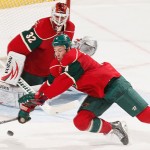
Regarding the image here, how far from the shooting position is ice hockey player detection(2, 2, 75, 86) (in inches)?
143

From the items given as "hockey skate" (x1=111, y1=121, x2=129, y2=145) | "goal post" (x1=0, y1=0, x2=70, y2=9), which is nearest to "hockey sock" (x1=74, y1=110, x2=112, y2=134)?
"hockey skate" (x1=111, y1=121, x2=129, y2=145)

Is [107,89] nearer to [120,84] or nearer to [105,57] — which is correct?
[120,84]

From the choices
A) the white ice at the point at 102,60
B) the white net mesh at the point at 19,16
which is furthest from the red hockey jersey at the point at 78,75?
the white net mesh at the point at 19,16

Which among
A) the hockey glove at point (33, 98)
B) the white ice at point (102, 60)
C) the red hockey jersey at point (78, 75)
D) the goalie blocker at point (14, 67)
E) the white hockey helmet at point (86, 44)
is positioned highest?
the red hockey jersey at point (78, 75)

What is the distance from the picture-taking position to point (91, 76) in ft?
10.1

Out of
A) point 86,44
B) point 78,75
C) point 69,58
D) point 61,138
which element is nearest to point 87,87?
point 78,75

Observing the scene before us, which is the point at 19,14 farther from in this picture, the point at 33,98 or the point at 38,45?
the point at 33,98

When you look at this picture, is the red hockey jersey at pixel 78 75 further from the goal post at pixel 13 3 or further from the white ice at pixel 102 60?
the goal post at pixel 13 3

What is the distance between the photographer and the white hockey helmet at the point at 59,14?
359cm

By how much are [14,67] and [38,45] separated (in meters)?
0.23

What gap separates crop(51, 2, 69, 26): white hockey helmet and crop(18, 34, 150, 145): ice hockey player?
52 centimetres

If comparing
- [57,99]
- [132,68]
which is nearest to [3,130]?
[57,99]

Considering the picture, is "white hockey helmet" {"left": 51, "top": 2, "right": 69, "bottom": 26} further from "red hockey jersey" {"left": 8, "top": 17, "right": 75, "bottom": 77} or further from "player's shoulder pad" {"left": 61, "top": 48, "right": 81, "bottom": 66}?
"player's shoulder pad" {"left": 61, "top": 48, "right": 81, "bottom": 66}

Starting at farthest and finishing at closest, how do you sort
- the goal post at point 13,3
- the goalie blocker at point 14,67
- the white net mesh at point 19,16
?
1. the goal post at point 13,3
2. the white net mesh at point 19,16
3. the goalie blocker at point 14,67
